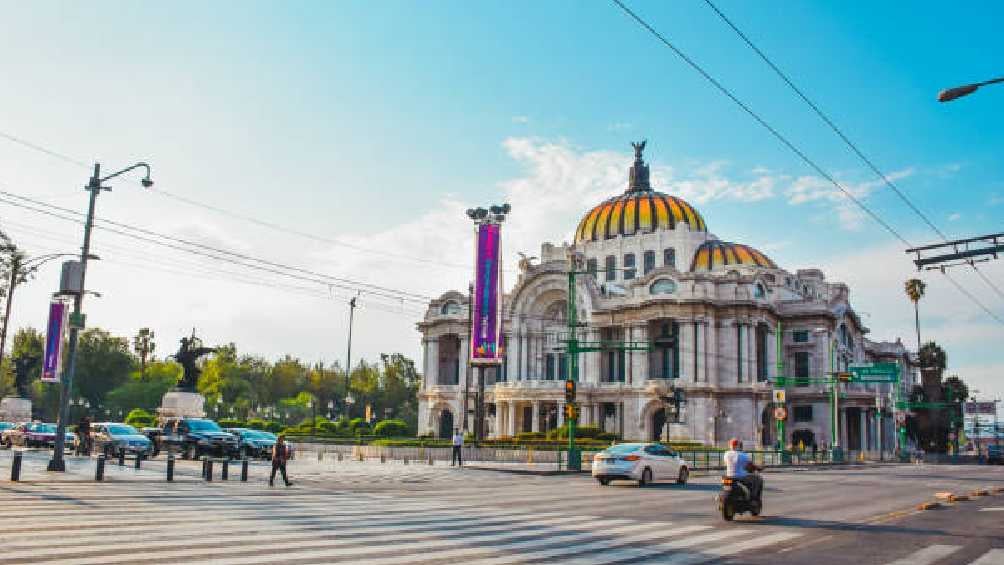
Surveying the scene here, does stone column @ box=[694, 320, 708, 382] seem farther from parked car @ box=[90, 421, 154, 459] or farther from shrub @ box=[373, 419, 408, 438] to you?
parked car @ box=[90, 421, 154, 459]

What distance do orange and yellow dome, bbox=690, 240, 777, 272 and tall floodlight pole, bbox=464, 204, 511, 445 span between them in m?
44.0

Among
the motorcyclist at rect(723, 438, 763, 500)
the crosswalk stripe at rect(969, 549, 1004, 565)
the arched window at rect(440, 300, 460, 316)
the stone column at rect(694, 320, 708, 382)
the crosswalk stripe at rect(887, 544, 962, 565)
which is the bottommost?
the crosswalk stripe at rect(887, 544, 962, 565)

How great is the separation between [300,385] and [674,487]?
95988 millimetres

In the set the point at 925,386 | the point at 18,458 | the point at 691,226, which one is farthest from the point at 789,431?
the point at 18,458

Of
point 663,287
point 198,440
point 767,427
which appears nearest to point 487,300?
point 198,440

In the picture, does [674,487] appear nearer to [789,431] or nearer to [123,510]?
[123,510]

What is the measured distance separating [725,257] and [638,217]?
36.2 feet

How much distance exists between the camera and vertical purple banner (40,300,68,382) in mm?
39531

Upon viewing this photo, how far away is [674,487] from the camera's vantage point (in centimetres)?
2666

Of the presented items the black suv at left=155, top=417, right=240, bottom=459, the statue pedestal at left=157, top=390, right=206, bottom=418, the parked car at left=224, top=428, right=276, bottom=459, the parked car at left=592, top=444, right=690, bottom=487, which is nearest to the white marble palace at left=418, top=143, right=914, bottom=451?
the statue pedestal at left=157, top=390, right=206, bottom=418

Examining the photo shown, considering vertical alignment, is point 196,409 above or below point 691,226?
below

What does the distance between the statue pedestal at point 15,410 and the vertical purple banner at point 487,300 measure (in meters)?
36.6

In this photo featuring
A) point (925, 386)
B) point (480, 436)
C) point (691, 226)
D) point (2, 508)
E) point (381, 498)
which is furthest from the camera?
point (925, 386)

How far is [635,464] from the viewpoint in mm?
26469
